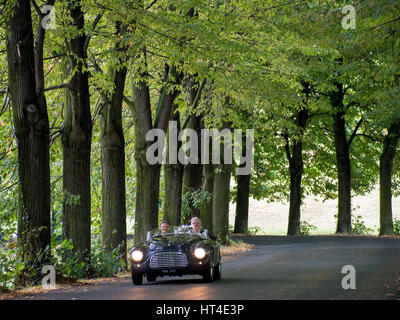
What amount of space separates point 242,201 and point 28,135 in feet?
110

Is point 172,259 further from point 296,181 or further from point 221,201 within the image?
point 296,181

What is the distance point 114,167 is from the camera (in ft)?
69.9

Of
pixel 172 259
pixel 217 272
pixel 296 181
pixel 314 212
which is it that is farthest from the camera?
pixel 314 212

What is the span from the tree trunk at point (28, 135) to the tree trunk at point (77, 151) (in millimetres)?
1894

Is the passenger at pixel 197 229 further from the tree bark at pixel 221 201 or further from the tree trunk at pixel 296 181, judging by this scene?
the tree trunk at pixel 296 181

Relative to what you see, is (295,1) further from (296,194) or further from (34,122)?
(296,194)

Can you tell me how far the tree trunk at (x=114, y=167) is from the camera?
21062 mm

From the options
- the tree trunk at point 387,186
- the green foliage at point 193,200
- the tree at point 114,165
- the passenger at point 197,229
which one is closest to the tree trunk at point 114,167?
the tree at point 114,165

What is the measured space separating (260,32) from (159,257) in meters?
9.57

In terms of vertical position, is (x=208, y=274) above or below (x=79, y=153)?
below

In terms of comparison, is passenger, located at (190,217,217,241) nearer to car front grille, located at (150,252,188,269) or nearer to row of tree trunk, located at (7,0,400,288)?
car front grille, located at (150,252,188,269)

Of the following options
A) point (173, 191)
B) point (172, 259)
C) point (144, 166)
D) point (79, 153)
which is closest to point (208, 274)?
point (172, 259)
